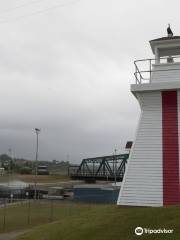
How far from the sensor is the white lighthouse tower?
18.5 metres

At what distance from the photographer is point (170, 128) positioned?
1892 cm

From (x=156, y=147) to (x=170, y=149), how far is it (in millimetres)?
591

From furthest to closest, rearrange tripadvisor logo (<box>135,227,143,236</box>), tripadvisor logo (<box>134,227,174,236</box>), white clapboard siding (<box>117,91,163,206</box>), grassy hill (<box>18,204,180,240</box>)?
1. white clapboard siding (<box>117,91,163,206</box>)
2. grassy hill (<box>18,204,180,240</box>)
3. tripadvisor logo (<box>135,227,143,236</box>)
4. tripadvisor logo (<box>134,227,174,236</box>)

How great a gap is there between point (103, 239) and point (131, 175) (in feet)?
17.4

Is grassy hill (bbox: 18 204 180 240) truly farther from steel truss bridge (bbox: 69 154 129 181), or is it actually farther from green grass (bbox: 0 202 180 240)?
steel truss bridge (bbox: 69 154 129 181)

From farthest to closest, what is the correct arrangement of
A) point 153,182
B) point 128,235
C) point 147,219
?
point 153,182 → point 147,219 → point 128,235

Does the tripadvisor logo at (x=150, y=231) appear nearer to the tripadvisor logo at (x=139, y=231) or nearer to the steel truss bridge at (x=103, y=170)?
the tripadvisor logo at (x=139, y=231)

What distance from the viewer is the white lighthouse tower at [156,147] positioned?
18453 millimetres

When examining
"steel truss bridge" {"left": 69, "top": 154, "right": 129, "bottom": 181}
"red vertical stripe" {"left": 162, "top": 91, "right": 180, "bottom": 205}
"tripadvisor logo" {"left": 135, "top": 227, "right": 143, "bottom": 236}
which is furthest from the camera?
"steel truss bridge" {"left": 69, "top": 154, "right": 129, "bottom": 181}

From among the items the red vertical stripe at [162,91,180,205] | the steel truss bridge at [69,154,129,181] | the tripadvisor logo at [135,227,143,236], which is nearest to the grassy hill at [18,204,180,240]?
the tripadvisor logo at [135,227,143,236]

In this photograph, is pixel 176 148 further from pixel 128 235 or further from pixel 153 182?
pixel 128 235

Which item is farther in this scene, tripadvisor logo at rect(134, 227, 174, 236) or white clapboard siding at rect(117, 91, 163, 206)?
white clapboard siding at rect(117, 91, 163, 206)

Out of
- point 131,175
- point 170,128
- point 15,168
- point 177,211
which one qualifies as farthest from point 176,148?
point 15,168

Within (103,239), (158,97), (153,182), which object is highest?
(158,97)
